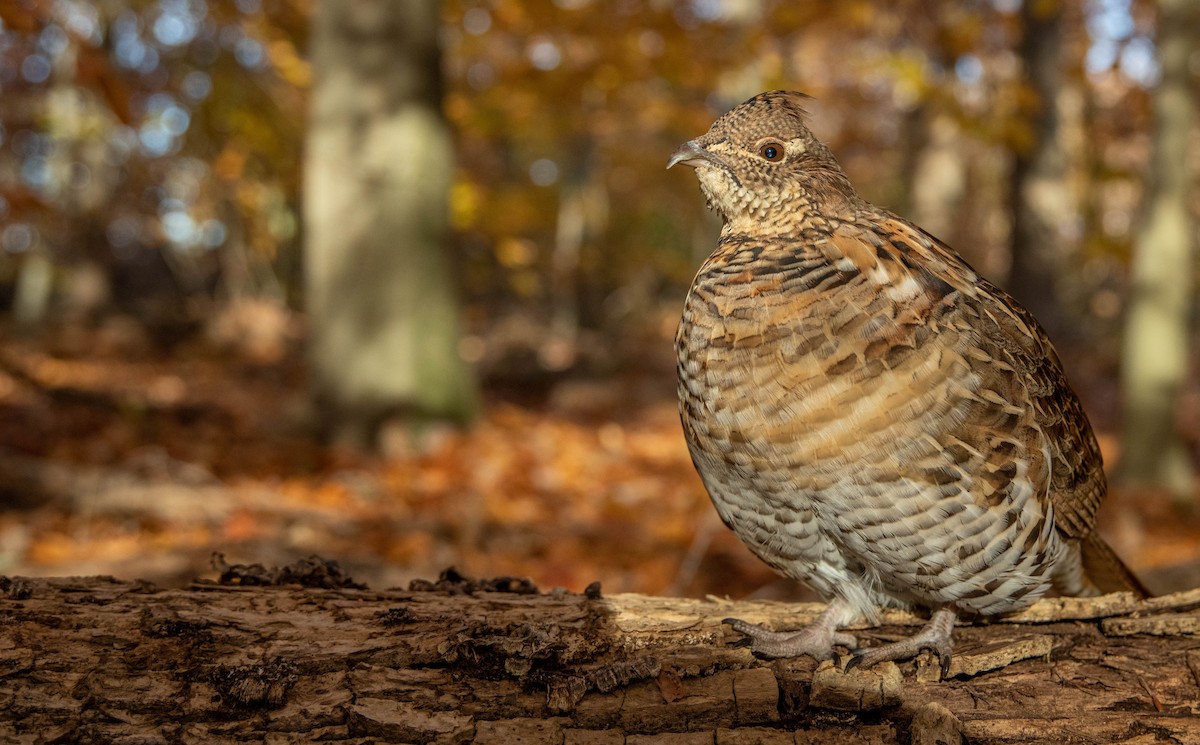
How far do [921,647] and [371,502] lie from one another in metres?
4.10

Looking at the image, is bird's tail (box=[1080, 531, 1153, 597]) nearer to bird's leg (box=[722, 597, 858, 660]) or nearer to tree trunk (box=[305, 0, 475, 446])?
bird's leg (box=[722, 597, 858, 660])

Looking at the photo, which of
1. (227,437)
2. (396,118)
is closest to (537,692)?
(227,437)

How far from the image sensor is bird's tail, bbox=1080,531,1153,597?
2820mm

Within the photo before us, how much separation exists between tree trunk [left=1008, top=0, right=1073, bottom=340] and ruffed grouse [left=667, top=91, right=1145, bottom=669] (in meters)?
11.9

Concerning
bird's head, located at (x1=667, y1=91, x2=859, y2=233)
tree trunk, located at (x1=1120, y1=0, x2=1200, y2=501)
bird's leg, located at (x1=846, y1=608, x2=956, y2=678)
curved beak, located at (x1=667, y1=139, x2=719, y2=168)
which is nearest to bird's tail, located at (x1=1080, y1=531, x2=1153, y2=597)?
bird's leg, located at (x1=846, y1=608, x2=956, y2=678)

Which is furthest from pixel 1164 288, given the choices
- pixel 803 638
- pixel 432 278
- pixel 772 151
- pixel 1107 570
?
pixel 803 638

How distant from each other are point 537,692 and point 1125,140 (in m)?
21.8

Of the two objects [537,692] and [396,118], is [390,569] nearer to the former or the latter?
[537,692]

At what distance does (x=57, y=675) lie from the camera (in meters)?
2.01

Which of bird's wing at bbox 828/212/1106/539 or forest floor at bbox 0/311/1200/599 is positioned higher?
forest floor at bbox 0/311/1200/599

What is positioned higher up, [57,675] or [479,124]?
[479,124]

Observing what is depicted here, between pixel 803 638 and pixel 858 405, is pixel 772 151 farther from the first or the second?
pixel 803 638

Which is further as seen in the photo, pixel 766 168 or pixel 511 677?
pixel 766 168

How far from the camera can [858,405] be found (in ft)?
6.93
